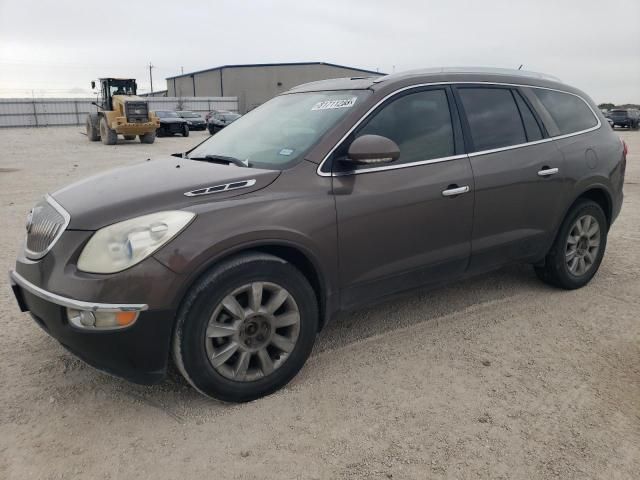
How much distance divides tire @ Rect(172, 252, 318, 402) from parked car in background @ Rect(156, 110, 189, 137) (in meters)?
28.2

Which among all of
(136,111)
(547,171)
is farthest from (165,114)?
(547,171)

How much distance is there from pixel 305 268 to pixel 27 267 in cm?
148

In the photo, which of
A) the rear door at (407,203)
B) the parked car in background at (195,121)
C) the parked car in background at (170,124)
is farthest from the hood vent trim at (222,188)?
the parked car in background at (195,121)

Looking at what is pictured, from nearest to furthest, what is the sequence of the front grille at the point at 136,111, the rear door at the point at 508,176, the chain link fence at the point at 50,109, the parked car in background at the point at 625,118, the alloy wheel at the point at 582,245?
the rear door at the point at 508,176 < the alloy wheel at the point at 582,245 < the front grille at the point at 136,111 < the parked car in background at the point at 625,118 < the chain link fence at the point at 50,109

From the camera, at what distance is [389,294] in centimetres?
341

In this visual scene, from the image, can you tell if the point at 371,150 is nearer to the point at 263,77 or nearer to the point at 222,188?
the point at 222,188

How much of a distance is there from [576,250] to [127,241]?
362 centimetres

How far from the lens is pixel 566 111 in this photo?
14.4ft

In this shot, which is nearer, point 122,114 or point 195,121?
point 122,114

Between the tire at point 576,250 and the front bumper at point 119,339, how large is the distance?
10.5ft

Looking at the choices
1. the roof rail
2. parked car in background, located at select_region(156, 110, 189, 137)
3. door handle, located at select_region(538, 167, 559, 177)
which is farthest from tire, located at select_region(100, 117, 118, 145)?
door handle, located at select_region(538, 167, 559, 177)

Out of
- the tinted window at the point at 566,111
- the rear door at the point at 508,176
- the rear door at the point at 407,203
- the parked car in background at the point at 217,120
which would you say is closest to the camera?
the rear door at the point at 407,203

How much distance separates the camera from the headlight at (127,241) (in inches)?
98.2

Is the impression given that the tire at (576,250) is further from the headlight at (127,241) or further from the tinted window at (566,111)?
the headlight at (127,241)
